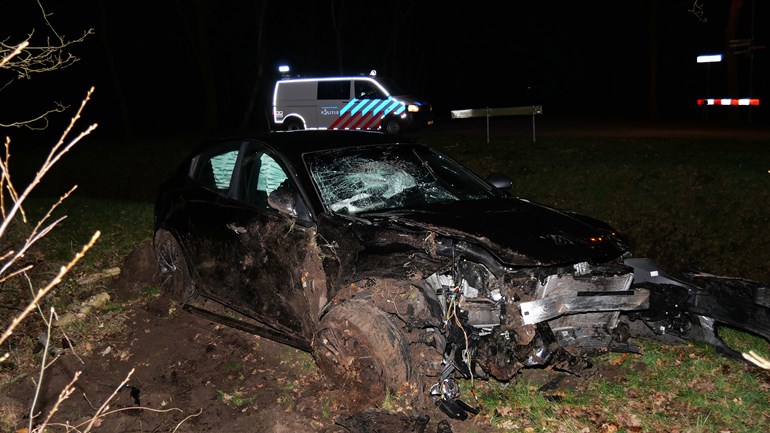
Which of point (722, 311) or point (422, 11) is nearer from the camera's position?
point (722, 311)

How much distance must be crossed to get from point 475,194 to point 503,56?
41.4 m

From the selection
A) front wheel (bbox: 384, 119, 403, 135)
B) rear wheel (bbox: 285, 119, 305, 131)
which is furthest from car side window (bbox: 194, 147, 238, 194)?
rear wheel (bbox: 285, 119, 305, 131)

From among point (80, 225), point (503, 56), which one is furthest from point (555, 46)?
point (80, 225)

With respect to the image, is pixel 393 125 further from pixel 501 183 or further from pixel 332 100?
pixel 501 183

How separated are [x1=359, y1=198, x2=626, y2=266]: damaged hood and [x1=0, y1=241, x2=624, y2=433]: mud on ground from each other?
107cm

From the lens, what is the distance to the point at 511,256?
428 centimetres

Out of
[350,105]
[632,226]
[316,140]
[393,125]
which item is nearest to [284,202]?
[316,140]

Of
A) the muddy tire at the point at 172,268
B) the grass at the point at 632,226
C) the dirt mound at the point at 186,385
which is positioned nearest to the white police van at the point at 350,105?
the grass at the point at 632,226

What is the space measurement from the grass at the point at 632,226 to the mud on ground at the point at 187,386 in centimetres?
15

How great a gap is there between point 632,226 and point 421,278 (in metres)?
6.21

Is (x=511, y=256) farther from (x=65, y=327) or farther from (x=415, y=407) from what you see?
(x=65, y=327)

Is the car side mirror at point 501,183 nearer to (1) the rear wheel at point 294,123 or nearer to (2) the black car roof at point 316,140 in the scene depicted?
(2) the black car roof at point 316,140

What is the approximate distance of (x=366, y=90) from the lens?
20.8 meters

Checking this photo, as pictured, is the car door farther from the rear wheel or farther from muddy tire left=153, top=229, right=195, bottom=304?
the rear wheel
